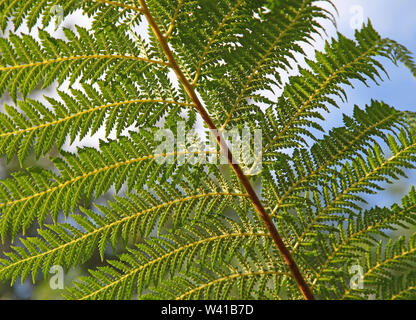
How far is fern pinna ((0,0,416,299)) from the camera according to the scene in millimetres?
796

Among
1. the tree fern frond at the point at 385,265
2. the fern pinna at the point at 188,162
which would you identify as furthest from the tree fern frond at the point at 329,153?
the tree fern frond at the point at 385,265

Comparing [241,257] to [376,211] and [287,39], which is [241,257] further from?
[287,39]

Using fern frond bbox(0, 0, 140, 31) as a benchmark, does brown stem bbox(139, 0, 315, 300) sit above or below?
below

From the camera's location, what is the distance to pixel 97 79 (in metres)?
0.85

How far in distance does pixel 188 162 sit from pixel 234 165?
0.10m

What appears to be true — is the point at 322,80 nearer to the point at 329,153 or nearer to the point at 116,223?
the point at 329,153

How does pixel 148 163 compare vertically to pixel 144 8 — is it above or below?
below

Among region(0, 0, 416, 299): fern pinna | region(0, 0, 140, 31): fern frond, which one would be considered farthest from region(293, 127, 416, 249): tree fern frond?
region(0, 0, 140, 31): fern frond

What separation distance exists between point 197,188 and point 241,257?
18 centimetres

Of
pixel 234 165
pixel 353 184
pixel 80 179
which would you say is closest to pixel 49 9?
pixel 80 179

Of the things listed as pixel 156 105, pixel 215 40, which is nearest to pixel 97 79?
pixel 156 105

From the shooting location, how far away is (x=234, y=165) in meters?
0.78

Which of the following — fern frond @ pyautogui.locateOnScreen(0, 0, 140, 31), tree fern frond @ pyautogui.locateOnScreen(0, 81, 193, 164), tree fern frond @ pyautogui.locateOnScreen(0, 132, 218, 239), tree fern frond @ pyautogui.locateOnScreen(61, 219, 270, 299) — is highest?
fern frond @ pyautogui.locateOnScreen(0, 0, 140, 31)

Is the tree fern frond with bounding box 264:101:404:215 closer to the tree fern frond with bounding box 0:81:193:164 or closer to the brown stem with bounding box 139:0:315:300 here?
the brown stem with bounding box 139:0:315:300
